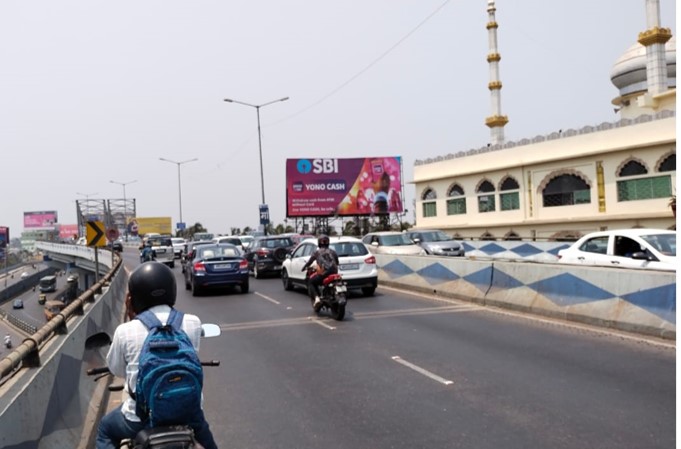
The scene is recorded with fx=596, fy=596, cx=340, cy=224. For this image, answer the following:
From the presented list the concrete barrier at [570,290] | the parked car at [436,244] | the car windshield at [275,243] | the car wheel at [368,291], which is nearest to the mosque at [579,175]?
the parked car at [436,244]

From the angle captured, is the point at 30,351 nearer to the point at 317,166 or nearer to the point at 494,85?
the point at 317,166

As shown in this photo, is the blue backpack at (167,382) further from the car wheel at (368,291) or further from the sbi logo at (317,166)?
the sbi logo at (317,166)

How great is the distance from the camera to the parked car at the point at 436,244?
25.7m

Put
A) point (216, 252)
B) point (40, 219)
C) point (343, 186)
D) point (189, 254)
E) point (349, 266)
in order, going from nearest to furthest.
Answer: point (349, 266), point (216, 252), point (189, 254), point (343, 186), point (40, 219)

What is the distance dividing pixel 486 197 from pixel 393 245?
18585 mm

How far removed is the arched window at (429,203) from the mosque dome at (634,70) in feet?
55.3

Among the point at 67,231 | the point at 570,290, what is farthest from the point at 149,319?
the point at 67,231

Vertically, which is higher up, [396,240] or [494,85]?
[494,85]

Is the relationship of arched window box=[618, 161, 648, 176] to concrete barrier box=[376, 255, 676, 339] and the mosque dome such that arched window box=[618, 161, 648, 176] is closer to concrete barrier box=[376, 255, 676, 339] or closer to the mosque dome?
the mosque dome

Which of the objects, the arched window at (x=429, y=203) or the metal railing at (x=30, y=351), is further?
the arched window at (x=429, y=203)

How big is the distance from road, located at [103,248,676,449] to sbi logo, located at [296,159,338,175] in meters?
40.0

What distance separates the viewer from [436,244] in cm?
2619

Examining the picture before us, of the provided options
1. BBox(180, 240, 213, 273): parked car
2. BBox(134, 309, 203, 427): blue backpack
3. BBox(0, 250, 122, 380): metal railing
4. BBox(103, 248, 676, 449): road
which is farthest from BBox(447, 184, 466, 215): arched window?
BBox(134, 309, 203, 427): blue backpack

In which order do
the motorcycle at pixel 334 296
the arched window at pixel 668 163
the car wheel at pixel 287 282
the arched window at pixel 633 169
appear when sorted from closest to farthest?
the motorcycle at pixel 334 296 < the car wheel at pixel 287 282 < the arched window at pixel 668 163 < the arched window at pixel 633 169
